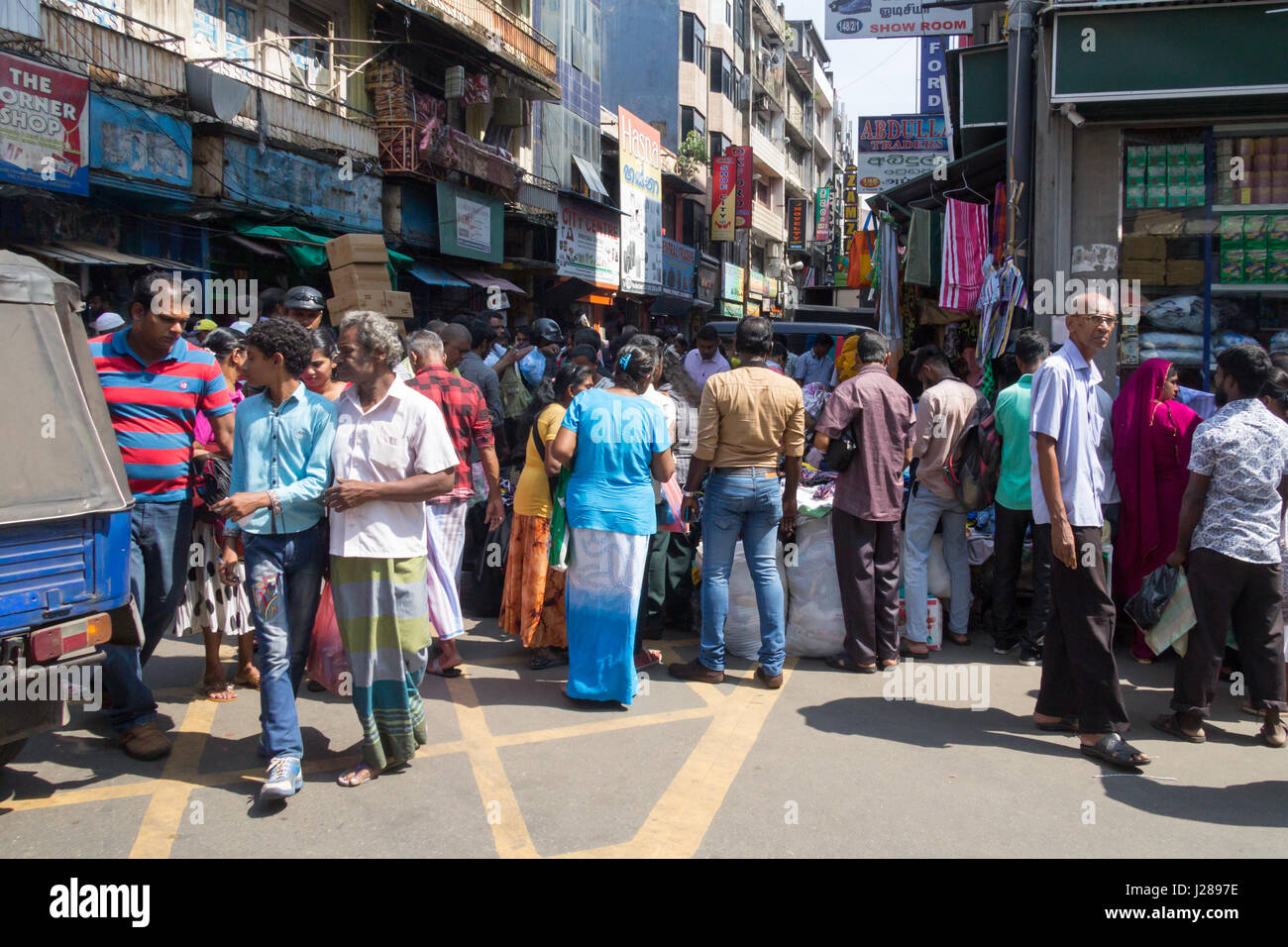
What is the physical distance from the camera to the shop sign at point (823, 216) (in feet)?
203

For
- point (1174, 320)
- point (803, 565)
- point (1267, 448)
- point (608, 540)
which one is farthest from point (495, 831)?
point (1174, 320)

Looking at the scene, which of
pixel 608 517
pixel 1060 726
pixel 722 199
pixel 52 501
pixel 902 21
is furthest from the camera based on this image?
pixel 722 199

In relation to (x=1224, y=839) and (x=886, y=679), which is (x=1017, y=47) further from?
(x=1224, y=839)

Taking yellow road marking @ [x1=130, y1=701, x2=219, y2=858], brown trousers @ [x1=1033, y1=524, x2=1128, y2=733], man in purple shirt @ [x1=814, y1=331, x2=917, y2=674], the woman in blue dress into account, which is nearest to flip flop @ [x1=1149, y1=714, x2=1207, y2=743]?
brown trousers @ [x1=1033, y1=524, x2=1128, y2=733]

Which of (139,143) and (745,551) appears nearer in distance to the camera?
(745,551)

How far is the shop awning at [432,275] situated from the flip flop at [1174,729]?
15.5 metres

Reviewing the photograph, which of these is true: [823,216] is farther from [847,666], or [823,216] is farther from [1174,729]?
[1174,729]

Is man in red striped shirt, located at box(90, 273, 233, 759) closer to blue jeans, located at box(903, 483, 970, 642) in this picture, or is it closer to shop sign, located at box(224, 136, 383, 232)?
blue jeans, located at box(903, 483, 970, 642)

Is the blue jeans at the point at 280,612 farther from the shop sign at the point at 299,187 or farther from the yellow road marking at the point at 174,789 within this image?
the shop sign at the point at 299,187

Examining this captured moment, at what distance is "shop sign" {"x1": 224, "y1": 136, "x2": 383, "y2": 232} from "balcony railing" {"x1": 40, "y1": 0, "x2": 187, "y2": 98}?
1115mm

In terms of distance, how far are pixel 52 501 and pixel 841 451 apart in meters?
3.92

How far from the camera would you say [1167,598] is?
5523 millimetres

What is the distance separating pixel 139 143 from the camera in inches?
470

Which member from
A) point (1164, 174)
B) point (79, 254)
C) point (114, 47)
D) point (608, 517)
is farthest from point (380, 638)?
point (114, 47)
